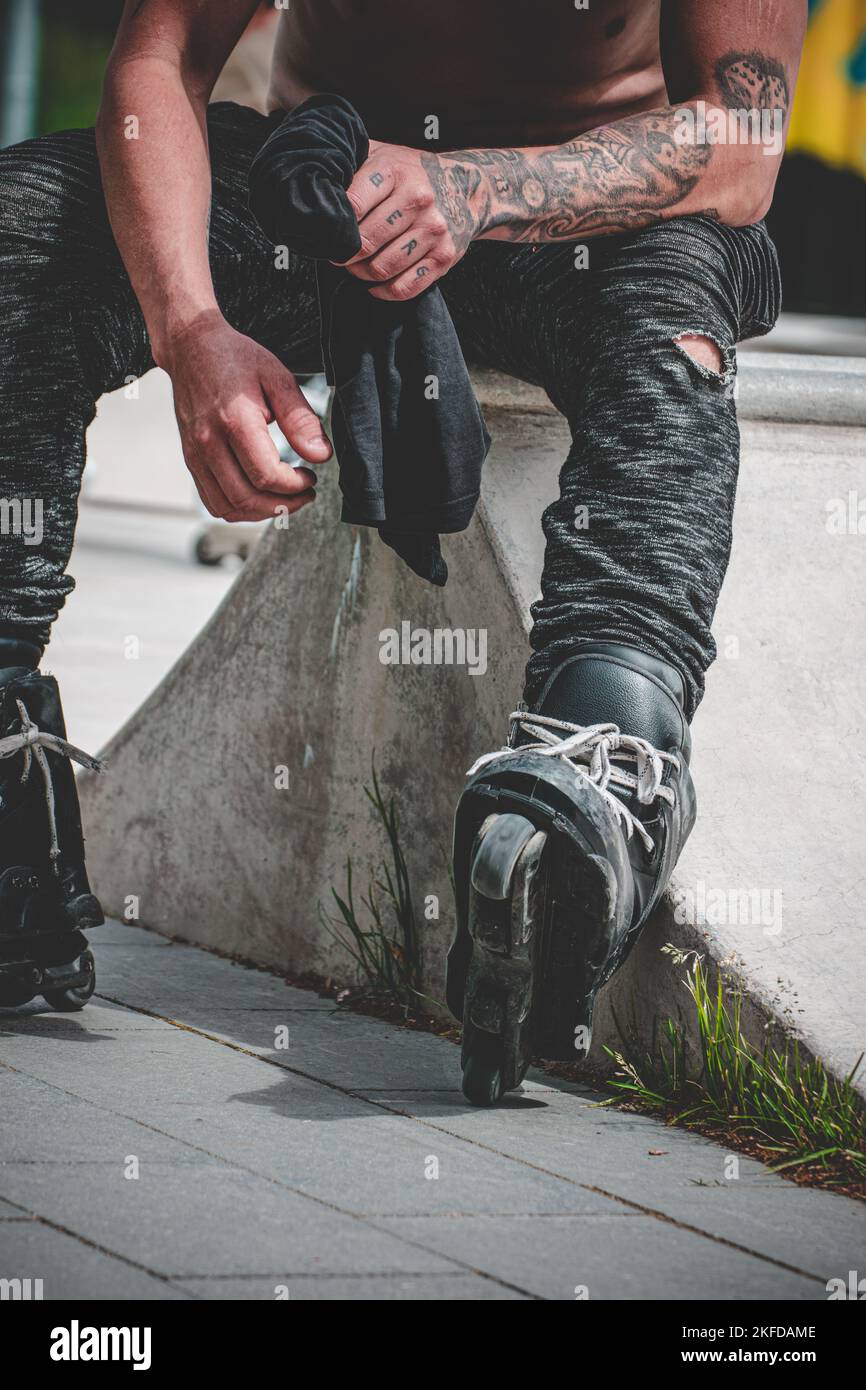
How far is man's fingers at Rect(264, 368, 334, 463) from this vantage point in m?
2.57

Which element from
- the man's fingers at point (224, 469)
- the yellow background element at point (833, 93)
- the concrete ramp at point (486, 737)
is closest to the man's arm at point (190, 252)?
the man's fingers at point (224, 469)

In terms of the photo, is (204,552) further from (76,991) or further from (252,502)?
(252,502)

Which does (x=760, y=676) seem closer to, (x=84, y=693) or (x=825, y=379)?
(x=825, y=379)

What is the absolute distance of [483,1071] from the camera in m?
2.46

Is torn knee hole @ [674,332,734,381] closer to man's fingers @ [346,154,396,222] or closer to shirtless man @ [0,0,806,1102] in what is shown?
shirtless man @ [0,0,806,1102]

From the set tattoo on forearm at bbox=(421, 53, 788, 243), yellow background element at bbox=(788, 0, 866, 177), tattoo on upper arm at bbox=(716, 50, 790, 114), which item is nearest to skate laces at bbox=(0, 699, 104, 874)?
tattoo on forearm at bbox=(421, 53, 788, 243)

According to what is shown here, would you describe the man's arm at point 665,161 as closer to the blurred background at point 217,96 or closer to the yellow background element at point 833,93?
the blurred background at point 217,96

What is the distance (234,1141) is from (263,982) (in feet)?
3.64

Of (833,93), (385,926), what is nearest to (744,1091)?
(385,926)

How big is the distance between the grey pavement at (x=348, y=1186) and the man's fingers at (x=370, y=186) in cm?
126

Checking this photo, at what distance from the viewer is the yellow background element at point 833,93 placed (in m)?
17.0

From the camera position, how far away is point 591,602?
2.51m

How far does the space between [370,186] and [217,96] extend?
30.2 ft
